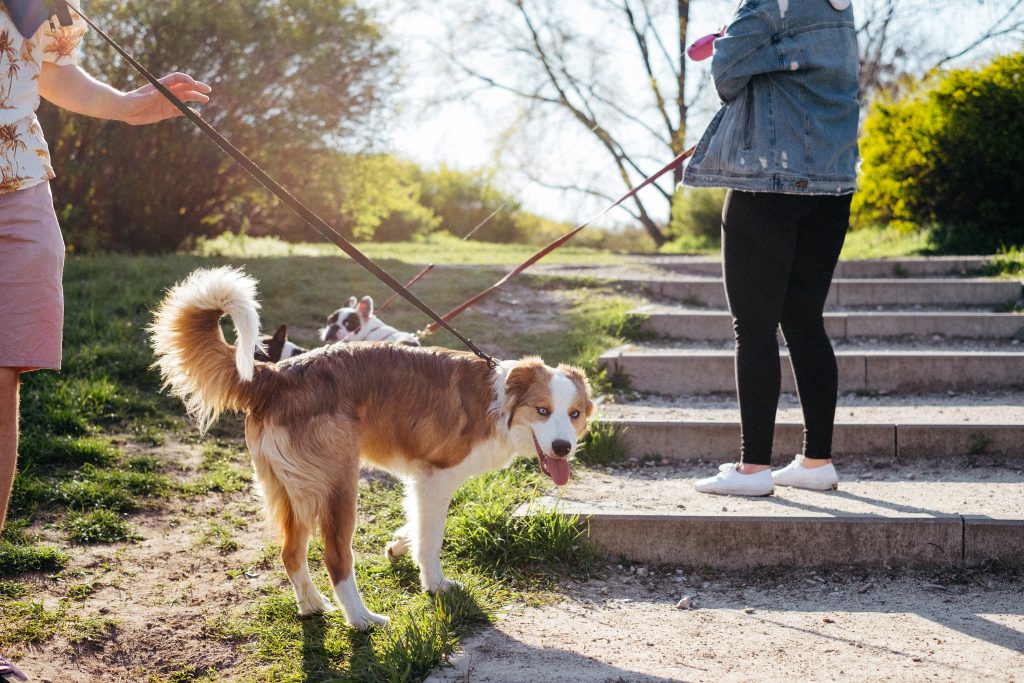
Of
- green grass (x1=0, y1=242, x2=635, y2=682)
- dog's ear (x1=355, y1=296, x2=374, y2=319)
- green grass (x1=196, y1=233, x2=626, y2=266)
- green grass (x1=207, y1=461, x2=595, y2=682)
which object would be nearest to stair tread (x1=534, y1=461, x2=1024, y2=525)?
green grass (x1=207, y1=461, x2=595, y2=682)

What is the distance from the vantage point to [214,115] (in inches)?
401

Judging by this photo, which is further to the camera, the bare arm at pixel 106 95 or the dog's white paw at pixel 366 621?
the dog's white paw at pixel 366 621

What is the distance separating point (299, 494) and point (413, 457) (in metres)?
0.53

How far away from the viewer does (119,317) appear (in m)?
6.59

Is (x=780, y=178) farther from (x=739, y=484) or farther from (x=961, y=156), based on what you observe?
(x=961, y=156)

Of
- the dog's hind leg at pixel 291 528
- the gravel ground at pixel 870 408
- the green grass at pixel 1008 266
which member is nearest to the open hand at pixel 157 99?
the dog's hind leg at pixel 291 528

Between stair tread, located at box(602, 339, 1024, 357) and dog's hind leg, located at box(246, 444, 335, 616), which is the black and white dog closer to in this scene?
stair tread, located at box(602, 339, 1024, 357)

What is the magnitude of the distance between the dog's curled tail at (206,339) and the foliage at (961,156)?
8437mm

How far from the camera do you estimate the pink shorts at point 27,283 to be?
253 centimetres

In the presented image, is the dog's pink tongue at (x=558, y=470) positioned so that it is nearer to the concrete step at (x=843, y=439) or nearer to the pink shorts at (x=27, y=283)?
the concrete step at (x=843, y=439)

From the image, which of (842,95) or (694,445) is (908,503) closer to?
(694,445)

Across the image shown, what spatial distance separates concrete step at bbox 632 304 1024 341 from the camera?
6.43 m

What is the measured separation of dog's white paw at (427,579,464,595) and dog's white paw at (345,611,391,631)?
0.25 m

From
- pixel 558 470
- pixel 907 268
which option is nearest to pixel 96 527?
pixel 558 470
